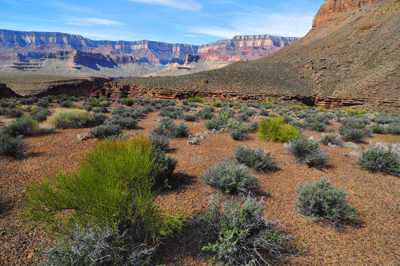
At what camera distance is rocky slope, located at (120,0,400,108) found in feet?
83.2

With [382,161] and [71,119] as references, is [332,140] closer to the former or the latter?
[382,161]

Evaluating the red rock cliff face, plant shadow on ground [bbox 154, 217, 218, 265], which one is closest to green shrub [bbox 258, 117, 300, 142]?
plant shadow on ground [bbox 154, 217, 218, 265]

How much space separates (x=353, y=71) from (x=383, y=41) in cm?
793

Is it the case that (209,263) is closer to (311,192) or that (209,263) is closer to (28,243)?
(311,192)

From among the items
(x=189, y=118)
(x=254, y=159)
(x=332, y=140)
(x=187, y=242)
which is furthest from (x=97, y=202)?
(x=189, y=118)

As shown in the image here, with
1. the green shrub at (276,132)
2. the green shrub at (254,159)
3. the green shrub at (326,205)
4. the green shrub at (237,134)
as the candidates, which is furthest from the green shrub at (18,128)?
the green shrub at (276,132)

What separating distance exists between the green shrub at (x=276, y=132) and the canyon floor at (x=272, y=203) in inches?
31.6

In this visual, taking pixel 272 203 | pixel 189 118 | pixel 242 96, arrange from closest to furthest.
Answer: pixel 272 203 → pixel 189 118 → pixel 242 96

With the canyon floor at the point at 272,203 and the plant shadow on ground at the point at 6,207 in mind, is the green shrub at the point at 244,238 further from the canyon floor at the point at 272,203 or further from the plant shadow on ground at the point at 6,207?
the plant shadow on ground at the point at 6,207

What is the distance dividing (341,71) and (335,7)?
4815 cm

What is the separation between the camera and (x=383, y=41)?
30203 mm

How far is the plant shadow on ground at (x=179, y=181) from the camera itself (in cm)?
347

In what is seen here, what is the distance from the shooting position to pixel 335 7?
6016 centimetres

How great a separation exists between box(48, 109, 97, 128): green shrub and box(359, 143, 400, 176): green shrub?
9526mm
